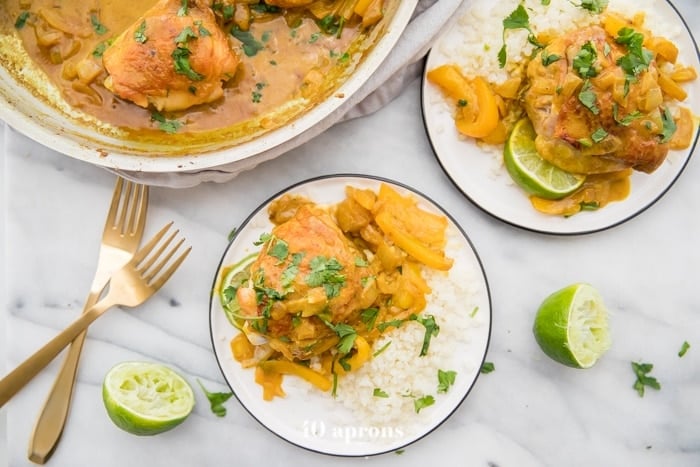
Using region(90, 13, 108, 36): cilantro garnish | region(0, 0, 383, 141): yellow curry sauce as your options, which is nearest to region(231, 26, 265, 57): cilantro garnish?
region(0, 0, 383, 141): yellow curry sauce

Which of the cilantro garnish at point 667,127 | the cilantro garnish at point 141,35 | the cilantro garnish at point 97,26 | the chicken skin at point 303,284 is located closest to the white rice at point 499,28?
the cilantro garnish at point 667,127

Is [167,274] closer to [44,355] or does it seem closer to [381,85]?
[44,355]

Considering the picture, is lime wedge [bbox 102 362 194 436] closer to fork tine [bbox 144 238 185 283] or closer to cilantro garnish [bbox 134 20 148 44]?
fork tine [bbox 144 238 185 283]

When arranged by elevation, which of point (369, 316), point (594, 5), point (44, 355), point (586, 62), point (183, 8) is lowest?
point (44, 355)

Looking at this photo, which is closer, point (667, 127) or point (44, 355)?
point (667, 127)

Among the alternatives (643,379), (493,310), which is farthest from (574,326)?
(643,379)

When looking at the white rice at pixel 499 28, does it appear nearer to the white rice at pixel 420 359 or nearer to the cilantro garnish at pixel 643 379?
the white rice at pixel 420 359

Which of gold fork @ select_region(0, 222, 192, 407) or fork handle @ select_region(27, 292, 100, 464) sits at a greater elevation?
gold fork @ select_region(0, 222, 192, 407)
